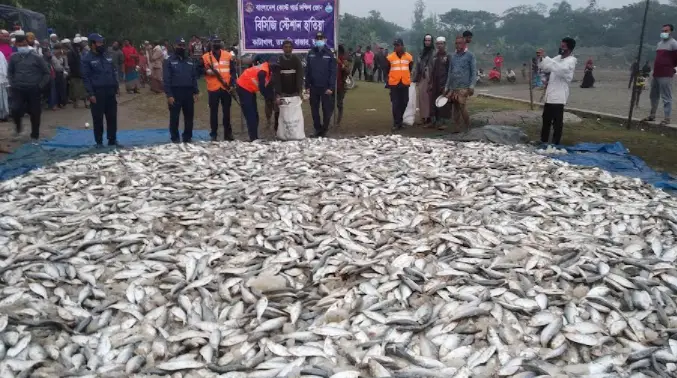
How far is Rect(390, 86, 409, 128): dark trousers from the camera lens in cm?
1158

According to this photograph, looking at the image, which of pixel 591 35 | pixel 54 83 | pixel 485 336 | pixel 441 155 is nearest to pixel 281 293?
pixel 485 336

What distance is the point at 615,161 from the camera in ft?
27.3

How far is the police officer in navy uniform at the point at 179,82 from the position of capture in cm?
965

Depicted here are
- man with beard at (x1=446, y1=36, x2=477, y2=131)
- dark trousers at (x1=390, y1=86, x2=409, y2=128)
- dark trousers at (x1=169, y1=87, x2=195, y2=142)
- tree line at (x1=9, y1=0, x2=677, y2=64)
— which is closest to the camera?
dark trousers at (x1=169, y1=87, x2=195, y2=142)

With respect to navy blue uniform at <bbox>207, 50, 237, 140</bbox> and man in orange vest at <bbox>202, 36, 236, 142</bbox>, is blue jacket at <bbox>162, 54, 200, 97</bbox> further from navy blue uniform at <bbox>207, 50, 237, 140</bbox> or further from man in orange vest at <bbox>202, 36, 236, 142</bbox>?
navy blue uniform at <bbox>207, 50, 237, 140</bbox>

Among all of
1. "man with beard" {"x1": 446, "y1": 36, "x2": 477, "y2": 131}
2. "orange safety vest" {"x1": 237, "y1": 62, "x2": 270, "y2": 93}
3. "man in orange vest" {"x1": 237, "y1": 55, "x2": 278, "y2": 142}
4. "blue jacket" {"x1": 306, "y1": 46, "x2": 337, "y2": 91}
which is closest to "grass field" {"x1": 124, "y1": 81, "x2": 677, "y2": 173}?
"man with beard" {"x1": 446, "y1": 36, "x2": 477, "y2": 131}

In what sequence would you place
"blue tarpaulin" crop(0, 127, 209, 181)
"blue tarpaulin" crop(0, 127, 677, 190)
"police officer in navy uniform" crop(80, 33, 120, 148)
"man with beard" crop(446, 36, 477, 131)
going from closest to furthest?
1. "blue tarpaulin" crop(0, 127, 677, 190)
2. "blue tarpaulin" crop(0, 127, 209, 181)
3. "police officer in navy uniform" crop(80, 33, 120, 148)
4. "man with beard" crop(446, 36, 477, 131)

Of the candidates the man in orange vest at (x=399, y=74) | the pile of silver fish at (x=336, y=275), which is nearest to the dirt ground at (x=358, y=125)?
the man in orange vest at (x=399, y=74)

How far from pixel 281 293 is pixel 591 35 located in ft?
227

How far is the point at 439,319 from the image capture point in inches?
145

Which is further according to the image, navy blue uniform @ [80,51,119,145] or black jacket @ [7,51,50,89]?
black jacket @ [7,51,50,89]

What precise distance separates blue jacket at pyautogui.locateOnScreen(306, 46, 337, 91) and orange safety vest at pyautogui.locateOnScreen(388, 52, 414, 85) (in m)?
1.35

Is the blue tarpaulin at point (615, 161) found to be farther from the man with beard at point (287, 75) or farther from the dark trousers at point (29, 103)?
the dark trousers at point (29, 103)

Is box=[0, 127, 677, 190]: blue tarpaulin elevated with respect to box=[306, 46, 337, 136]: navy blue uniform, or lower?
lower
